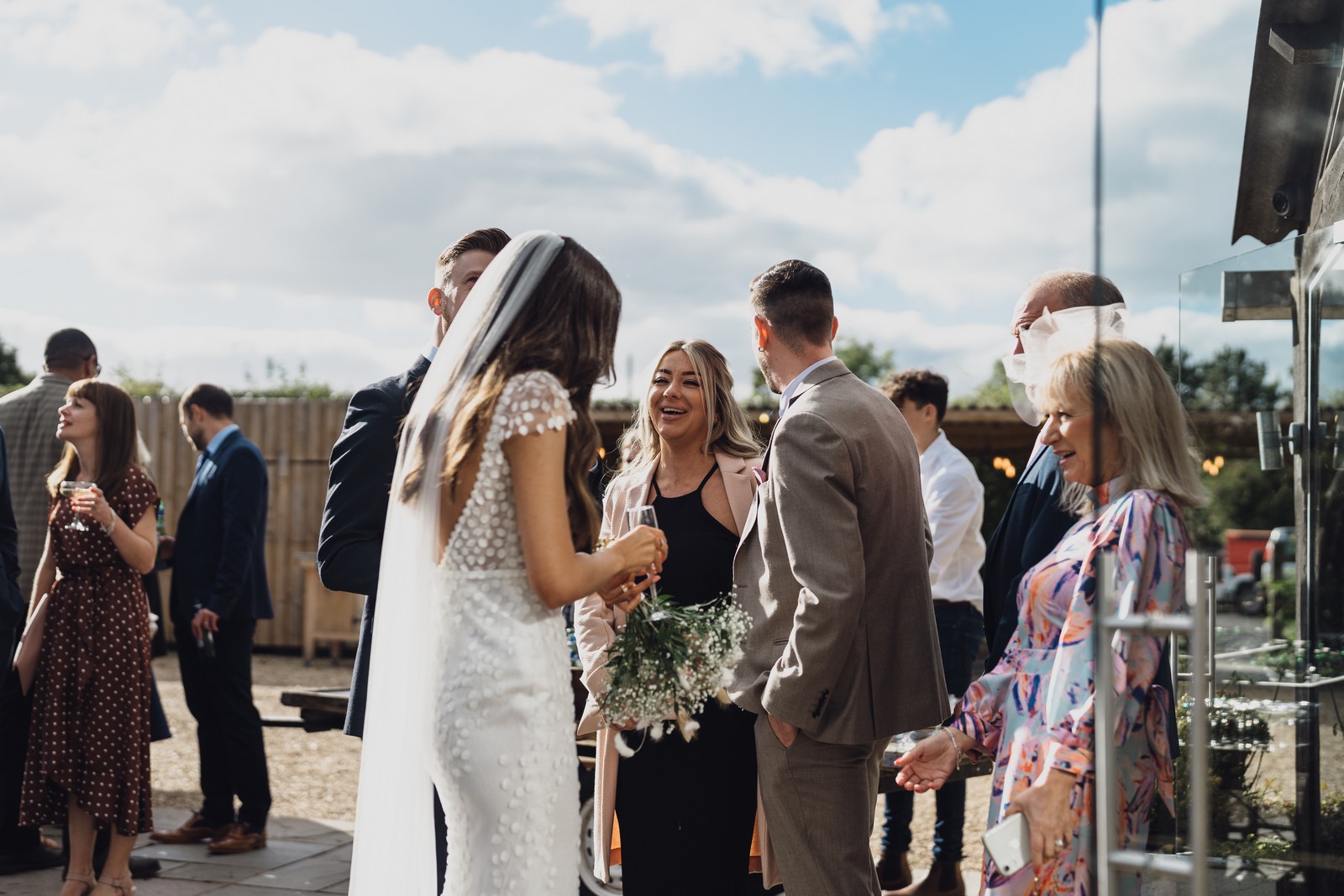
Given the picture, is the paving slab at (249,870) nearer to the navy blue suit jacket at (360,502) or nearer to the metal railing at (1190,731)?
the navy blue suit jacket at (360,502)

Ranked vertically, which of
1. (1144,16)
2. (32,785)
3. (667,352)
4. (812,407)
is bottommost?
(32,785)

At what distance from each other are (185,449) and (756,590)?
11206 millimetres

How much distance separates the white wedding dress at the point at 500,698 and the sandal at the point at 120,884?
2.65 m

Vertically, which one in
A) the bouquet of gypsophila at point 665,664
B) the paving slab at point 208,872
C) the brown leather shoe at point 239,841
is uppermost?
the bouquet of gypsophila at point 665,664

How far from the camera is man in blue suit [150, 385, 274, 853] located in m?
5.55

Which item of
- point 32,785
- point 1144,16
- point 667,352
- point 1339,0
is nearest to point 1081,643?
point 1144,16

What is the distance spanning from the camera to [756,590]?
3145 millimetres

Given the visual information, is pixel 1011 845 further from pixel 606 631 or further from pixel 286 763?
pixel 286 763

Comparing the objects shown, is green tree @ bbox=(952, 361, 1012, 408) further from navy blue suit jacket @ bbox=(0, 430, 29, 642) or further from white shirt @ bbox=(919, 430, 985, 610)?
navy blue suit jacket @ bbox=(0, 430, 29, 642)

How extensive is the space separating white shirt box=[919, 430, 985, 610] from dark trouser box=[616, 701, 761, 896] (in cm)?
202

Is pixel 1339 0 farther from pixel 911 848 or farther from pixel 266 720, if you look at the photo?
pixel 266 720

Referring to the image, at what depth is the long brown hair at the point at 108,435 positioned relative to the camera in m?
4.68

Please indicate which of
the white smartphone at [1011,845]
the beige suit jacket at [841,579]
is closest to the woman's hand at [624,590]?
the beige suit jacket at [841,579]

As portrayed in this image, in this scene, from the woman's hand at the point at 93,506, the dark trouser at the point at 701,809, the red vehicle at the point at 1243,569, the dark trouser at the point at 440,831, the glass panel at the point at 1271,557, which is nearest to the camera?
the red vehicle at the point at 1243,569
